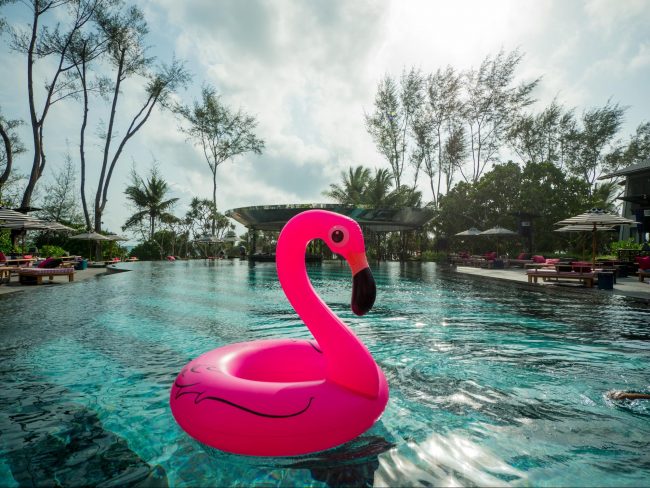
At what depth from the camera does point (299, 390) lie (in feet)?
6.56

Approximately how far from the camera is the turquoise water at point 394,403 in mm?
1942

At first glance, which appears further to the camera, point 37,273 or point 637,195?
point 637,195

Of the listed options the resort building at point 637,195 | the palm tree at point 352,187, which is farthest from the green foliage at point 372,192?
the resort building at point 637,195

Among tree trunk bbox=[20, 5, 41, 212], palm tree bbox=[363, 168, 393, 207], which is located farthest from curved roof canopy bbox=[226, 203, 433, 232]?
tree trunk bbox=[20, 5, 41, 212]

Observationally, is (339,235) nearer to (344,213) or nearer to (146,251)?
(344,213)

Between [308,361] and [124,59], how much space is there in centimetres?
3029

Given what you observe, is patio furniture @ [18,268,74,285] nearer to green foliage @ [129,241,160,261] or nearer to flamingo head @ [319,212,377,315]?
flamingo head @ [319,212,377,315]

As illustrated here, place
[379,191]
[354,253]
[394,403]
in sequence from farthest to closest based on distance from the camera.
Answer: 1. [379,191]
2. [394,403]
3. [354,253]

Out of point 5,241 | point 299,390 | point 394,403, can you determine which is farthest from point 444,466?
point 5,241

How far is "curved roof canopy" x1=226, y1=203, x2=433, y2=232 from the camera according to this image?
71.6ft

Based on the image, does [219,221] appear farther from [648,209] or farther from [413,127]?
[648,209]

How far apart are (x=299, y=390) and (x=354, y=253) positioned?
34.7 inches

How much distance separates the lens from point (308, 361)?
2.60 meters

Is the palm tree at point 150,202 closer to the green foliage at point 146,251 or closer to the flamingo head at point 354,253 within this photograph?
the green foliage at point 146,251
